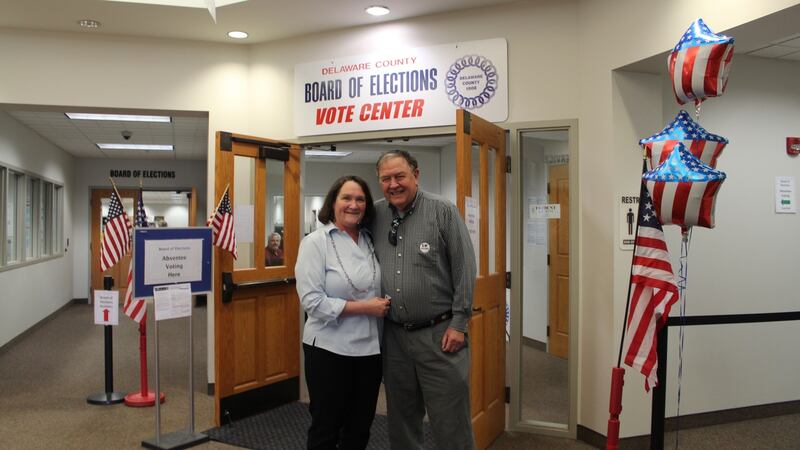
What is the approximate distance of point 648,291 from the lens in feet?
8.06

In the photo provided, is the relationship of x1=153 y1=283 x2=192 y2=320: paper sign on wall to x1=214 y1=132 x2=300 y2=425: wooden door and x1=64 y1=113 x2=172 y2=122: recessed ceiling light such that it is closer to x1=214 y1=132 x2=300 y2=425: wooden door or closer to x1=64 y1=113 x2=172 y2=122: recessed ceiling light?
x1=214 y1=132 x2=300 y2=425: wooden door

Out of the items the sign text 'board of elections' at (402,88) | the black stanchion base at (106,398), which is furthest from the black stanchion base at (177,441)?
the sign text 'board of elections' at (402,88)

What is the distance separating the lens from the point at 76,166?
36.8ft

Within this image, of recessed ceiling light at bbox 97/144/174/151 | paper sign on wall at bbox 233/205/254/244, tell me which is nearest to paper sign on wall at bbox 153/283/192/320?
paper sign on wall at bbox 233/205/254/244

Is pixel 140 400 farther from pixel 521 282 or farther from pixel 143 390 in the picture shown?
pixel 521 282

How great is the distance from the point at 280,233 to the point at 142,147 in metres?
6.87

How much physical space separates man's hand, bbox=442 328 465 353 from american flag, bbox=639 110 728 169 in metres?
1.12

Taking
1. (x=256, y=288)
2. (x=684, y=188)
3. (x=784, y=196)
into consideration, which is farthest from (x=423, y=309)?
(x=784, y=196)

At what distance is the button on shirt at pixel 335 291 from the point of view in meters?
2.38

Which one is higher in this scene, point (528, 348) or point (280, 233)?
point (280, 233)

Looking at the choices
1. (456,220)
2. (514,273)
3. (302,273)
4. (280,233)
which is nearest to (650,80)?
(514,273)

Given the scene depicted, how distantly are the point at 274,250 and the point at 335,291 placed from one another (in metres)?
A: 2.25

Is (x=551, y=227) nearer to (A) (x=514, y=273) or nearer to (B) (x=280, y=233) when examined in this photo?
(A) (x=514, y=273)

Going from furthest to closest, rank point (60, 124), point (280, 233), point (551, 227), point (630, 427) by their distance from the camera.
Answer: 1. point (60, 124)
2. point (551, 227)
3. point (280, 233)
4. point (630, 427)
